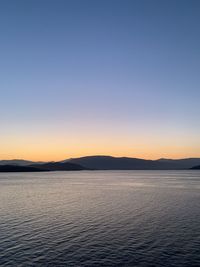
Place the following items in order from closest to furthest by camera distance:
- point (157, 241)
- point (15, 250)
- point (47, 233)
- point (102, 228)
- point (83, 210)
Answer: point (15, 250)
point (157, 241)
point (47, 233)
point (102, 228)
point (83, 210)

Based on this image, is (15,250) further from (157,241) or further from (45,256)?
(157,241)

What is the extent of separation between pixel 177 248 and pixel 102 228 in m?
14.2

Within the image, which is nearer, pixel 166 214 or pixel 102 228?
pixel 102 228

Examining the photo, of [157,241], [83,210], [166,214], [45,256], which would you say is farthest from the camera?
[83,210]

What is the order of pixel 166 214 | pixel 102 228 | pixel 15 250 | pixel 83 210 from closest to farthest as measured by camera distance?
pixel 15 250
pixel 102 228
pixel 166 214
pixel 83 210

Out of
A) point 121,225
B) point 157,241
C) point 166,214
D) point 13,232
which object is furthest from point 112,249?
point 166,214

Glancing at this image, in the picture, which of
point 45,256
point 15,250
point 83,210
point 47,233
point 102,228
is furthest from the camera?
point 83,210

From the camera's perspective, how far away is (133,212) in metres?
59.6

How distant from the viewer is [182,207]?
6606cm

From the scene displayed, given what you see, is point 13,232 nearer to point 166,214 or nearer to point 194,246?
point 194,246

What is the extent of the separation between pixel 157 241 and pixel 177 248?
3.55m

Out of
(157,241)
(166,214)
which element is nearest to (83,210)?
(166,214)

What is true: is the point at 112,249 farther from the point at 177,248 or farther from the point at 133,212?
the point at 133,212

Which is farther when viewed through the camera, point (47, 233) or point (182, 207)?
point (182, 207)
